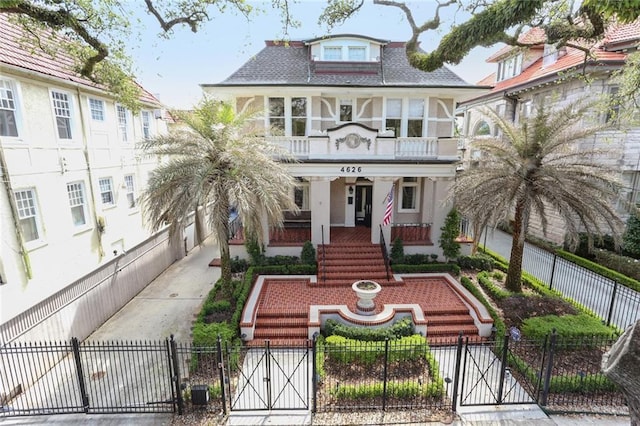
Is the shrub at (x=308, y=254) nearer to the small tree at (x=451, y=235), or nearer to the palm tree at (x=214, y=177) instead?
the palm tree at (x=214, y=177)

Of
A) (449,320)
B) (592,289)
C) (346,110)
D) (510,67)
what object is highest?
(510,67)

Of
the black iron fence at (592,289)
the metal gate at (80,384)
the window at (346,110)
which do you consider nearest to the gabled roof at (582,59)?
the black iron fence at (592,289)

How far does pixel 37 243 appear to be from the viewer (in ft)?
33.2

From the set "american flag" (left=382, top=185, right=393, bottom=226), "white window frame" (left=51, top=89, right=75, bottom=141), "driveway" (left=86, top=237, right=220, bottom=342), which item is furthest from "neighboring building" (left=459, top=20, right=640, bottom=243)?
"white window frame" (left=51, top=89, right=75, bottom=141)

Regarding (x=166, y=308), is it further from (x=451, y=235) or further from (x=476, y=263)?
(x=476, y=263)

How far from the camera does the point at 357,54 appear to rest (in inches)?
639

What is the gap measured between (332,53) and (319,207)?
27.5ft

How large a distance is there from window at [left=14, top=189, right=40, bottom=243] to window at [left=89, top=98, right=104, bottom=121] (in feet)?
15.9

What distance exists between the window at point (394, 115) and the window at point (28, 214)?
48.0ft

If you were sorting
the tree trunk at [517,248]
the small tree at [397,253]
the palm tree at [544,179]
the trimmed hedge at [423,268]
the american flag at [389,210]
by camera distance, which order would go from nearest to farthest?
the palm tree at [544,179] < the tree trunk at [517,248] < the american flag at [389,210] < the trimmed hedge at [423,268] < the small tree at [397,253]

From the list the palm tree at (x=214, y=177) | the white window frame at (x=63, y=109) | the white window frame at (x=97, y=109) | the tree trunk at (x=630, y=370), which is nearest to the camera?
the tree trunk at (x=630, y=370)

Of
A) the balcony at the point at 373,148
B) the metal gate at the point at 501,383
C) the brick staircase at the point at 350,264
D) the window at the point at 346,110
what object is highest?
the window at the point at 346,110

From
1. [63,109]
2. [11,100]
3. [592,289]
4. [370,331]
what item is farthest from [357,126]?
[11,100]

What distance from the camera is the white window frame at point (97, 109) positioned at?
1341 centimetres
